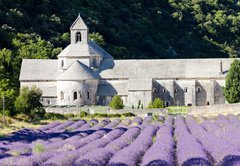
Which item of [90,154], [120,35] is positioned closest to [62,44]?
[120,35]

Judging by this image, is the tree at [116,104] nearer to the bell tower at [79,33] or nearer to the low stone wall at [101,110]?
the low stone wall at [101,110]

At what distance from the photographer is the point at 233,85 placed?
66562 millimetres

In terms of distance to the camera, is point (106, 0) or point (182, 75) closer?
point (182, 75)

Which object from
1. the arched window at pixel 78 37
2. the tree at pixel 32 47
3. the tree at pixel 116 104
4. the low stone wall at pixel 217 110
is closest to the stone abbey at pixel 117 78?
the arched window at pixel 78 37

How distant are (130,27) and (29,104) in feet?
253

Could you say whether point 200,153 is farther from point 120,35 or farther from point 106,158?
Answer: point 120,35

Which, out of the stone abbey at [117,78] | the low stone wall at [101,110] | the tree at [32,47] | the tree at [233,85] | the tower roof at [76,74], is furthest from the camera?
the tree at [32,47]

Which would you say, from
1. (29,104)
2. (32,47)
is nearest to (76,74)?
(29,104)

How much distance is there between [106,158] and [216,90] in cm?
5638

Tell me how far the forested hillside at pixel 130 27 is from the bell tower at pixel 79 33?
346 inches

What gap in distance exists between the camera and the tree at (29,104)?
173 feet

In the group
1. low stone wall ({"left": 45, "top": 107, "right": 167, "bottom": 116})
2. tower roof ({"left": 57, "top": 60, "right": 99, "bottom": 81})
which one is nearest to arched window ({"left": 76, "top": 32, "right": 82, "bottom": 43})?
tower roof ({"left": 57, "top": 60, "right": 99, "bottom": 81})

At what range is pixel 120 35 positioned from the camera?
12200cm

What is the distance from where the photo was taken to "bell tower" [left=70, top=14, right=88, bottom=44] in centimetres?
7450
